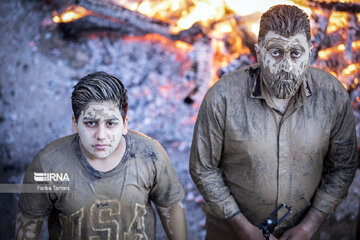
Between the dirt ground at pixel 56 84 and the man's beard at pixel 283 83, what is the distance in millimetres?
1111

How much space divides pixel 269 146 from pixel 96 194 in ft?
3.22

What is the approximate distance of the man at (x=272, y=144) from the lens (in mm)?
2229

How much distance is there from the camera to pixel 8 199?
10.4ft

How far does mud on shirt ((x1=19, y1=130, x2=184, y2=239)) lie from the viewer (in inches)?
80.9

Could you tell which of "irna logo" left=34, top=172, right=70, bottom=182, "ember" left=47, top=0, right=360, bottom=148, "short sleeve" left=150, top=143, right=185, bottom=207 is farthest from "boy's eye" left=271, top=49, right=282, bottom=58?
"irna logo" left=34, top=172, right=70, bottom=182

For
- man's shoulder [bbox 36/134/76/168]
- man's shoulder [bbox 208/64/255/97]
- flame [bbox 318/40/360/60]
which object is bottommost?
man's shoulder [bbox 36/134/76/168]

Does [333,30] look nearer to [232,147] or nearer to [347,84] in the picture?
[347,84]

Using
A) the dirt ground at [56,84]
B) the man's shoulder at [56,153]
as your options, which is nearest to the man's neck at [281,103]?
the dirt ground at [56,84]

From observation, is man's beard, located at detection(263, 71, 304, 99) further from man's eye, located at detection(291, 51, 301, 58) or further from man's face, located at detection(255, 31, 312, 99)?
man's eye, located at detection(291, 51, 301, 58)

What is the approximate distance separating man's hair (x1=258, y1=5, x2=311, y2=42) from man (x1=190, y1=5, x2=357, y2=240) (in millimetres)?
15

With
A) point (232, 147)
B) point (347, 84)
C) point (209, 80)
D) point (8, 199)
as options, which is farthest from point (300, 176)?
point (8, 199)

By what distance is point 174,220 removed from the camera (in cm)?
225

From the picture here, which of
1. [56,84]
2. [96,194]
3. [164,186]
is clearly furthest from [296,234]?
[56,84]

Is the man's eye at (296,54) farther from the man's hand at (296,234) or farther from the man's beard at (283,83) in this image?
the man's hand at (296,234)
